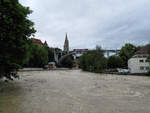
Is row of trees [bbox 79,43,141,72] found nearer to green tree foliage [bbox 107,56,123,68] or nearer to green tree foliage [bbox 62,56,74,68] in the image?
green tree foliage [bbox 107,56,123,68]

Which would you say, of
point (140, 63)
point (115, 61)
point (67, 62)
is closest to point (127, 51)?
point (115, 61)

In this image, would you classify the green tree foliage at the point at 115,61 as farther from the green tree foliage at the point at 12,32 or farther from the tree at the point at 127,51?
the green tree foliage at the point at 12,32

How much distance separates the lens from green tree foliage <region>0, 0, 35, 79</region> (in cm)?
910

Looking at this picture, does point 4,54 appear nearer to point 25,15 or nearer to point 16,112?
point 25,15

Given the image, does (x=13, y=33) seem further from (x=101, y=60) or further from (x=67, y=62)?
(x=67, y=62)

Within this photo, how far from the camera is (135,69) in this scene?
3634 centimetres

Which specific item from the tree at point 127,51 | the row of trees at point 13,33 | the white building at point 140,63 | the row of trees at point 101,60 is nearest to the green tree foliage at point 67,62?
the row of trees at point 101,60

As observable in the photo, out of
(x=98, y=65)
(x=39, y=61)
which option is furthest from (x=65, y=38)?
(x=98, y=65)

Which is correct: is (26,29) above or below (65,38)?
below

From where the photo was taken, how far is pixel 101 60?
38531 millimetres

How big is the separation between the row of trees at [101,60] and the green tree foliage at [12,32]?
30.2 meters

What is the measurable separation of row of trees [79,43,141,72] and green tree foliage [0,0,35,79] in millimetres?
30218

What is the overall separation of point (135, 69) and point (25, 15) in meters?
33.8

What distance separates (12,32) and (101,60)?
31.7m
